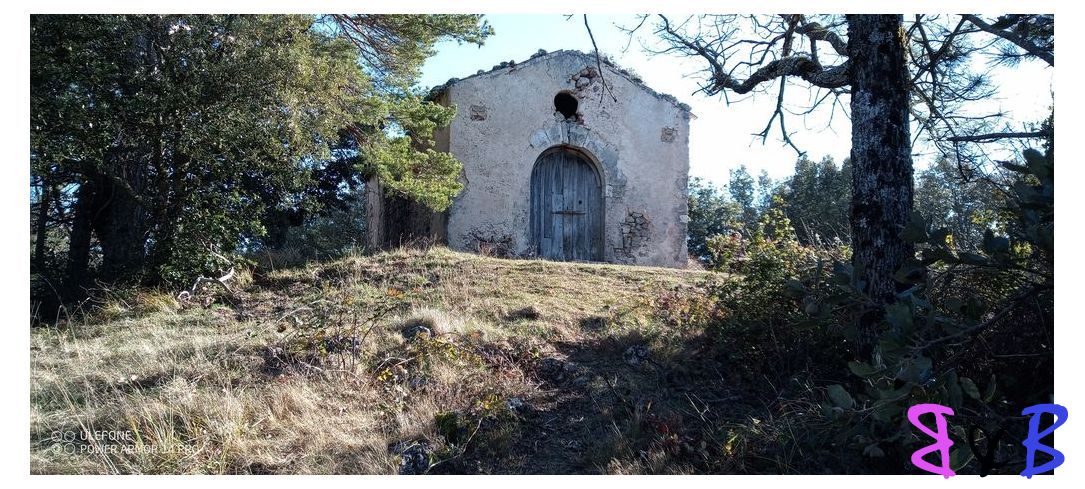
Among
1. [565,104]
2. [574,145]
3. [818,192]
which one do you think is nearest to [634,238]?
[574,145]

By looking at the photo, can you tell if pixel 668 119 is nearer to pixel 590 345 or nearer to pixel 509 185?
pixel 509 185

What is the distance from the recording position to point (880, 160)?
4293mm

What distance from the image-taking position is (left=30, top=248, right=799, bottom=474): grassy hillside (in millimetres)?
4094

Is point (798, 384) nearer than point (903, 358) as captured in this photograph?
No

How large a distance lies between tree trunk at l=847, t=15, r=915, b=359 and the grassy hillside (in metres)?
1.13

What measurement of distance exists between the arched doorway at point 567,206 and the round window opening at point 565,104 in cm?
66

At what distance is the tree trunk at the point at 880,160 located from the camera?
426 cm

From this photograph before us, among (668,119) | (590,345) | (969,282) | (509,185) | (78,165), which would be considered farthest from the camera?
(668,119)

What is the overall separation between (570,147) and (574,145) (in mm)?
142

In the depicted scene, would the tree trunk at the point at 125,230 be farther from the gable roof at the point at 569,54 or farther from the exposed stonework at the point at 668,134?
the exposed stonework at the point at 668,134

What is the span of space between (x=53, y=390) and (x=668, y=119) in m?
10.1

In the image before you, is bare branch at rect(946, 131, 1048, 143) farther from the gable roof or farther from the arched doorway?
the arched doorway

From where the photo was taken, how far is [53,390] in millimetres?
5176

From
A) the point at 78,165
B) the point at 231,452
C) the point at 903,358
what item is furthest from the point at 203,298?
the point at 903,358
